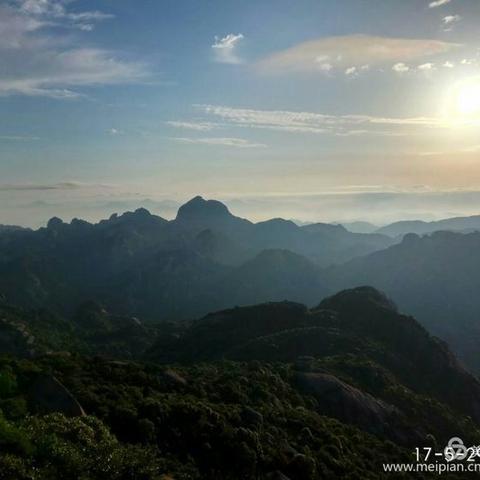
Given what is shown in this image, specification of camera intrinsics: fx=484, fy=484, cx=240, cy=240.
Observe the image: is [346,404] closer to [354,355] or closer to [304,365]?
[304,365]

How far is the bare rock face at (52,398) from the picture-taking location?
30.1m

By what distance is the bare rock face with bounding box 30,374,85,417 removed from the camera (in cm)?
3012

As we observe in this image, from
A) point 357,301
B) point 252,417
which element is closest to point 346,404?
point 252,417

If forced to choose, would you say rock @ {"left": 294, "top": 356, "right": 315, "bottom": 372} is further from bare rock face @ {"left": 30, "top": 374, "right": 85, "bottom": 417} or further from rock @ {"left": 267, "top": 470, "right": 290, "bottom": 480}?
bare rock face @ {"left": 30, "top": 374, "right": 85, "bottom": 417}

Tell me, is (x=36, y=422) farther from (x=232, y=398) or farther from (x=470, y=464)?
(x=470, y=464)

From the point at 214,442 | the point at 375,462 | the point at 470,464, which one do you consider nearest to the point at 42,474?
the point at 214,442

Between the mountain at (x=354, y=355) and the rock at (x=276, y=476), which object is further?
the mountain at (x=354, y=355)

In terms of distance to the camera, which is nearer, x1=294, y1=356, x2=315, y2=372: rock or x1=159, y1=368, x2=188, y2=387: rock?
x1=159, y1=368, x2=188, y2=387: rock

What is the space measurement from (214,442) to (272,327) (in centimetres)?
11131

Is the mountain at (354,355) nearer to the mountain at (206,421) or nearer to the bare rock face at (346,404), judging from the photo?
the bare rock face at (346,404)

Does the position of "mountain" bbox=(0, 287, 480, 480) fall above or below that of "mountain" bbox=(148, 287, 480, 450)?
above

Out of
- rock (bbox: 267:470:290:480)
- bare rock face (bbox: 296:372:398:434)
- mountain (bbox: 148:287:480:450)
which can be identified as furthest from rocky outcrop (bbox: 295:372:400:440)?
rock (bbox: 267:470:290:480)

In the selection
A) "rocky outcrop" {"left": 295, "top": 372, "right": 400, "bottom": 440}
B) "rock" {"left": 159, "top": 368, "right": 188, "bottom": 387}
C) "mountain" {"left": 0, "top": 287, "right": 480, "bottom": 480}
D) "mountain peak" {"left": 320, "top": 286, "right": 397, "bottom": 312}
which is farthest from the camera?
"mountain peak" {"left": 320, "top": 286, "right": 397, "bottom": 312}

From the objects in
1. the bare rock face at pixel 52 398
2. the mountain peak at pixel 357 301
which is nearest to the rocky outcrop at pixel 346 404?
the bare rock face at pixel 52 398
